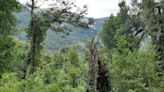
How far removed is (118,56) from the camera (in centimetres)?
2978

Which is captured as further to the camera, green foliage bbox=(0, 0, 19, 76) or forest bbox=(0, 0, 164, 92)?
green foliage bbox=(0, 0, 19, 76)

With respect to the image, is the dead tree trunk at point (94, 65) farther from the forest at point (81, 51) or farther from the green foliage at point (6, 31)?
the green foliage at point (6, 31)

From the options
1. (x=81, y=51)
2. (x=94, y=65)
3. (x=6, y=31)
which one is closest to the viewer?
(x=6, y=31)

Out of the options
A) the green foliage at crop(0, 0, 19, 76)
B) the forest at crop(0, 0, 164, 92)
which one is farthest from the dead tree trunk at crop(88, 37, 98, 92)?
the green foliage at crop(0, 0, 19, 76)

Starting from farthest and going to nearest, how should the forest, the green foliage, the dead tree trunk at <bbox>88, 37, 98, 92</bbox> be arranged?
the dead tree trunk at <bbox>88, 37, 98, 92</bbox> < the green foliage < the forest

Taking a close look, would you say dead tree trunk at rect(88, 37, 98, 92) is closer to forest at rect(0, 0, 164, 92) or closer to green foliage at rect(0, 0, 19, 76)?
forest at rect(0, 0, 164, 92)

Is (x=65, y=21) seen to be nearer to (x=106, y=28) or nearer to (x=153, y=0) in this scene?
(x=153, y=0)

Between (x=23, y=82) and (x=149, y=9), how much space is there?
34.0 metres

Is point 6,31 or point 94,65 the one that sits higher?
point 6,31

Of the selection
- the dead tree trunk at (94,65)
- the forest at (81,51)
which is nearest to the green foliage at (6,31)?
the forest at (81,51)

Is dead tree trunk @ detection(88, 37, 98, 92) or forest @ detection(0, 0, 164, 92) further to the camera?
dead tree trunk @ detection(88, 37, 98, 92)

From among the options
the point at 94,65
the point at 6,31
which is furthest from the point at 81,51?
the point at 6,31

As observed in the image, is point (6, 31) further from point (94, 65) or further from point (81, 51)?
point (81, 51)

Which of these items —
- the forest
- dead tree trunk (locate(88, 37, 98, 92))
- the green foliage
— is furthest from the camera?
dead tree trunk (locate(88, 37, 98, 92))
